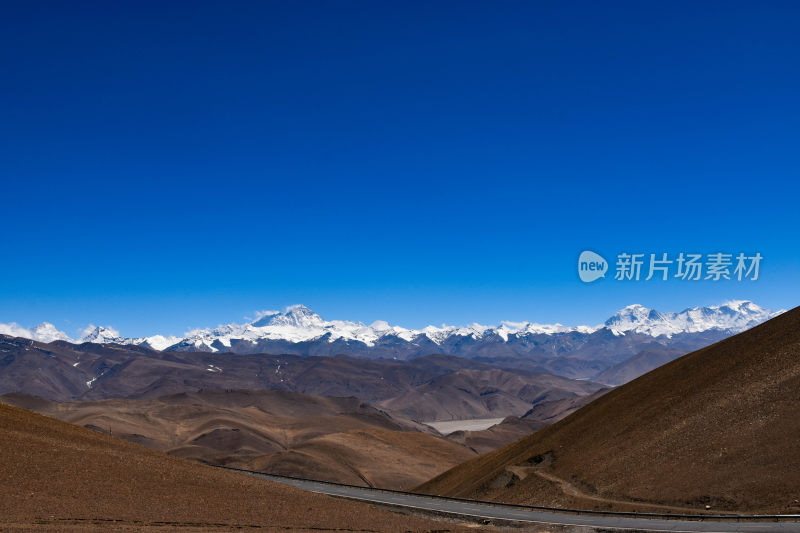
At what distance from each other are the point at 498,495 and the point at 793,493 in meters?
31.5

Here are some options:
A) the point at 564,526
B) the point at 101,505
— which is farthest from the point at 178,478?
the point at 564,526

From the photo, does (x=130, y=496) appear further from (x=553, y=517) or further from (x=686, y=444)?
(x=686, y=444)

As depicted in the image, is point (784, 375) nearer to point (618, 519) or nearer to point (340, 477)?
point (618, 519)

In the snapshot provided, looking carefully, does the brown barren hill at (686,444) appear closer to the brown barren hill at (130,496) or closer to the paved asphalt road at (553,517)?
the paved asphalt road at (553,517)

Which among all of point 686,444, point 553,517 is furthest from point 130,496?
point 686,444

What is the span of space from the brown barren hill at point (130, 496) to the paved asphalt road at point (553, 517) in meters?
5.91

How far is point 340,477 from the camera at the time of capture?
5876 inches

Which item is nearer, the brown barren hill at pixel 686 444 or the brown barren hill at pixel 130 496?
the brown barren hill at pixel 130 496

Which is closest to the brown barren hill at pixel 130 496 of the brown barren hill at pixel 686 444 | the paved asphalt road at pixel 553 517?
the paved asphalt road at pixel 553 517

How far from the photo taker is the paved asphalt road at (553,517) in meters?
40.8

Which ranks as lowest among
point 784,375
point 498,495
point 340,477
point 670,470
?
point 340,477

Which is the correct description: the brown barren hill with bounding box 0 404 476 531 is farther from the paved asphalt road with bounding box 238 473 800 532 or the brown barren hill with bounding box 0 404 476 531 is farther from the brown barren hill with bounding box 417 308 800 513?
the brown barren hill with bounding box 417 308 800 513

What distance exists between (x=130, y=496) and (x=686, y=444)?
4536 centimetres

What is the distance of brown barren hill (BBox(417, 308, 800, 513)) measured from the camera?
50.4m
